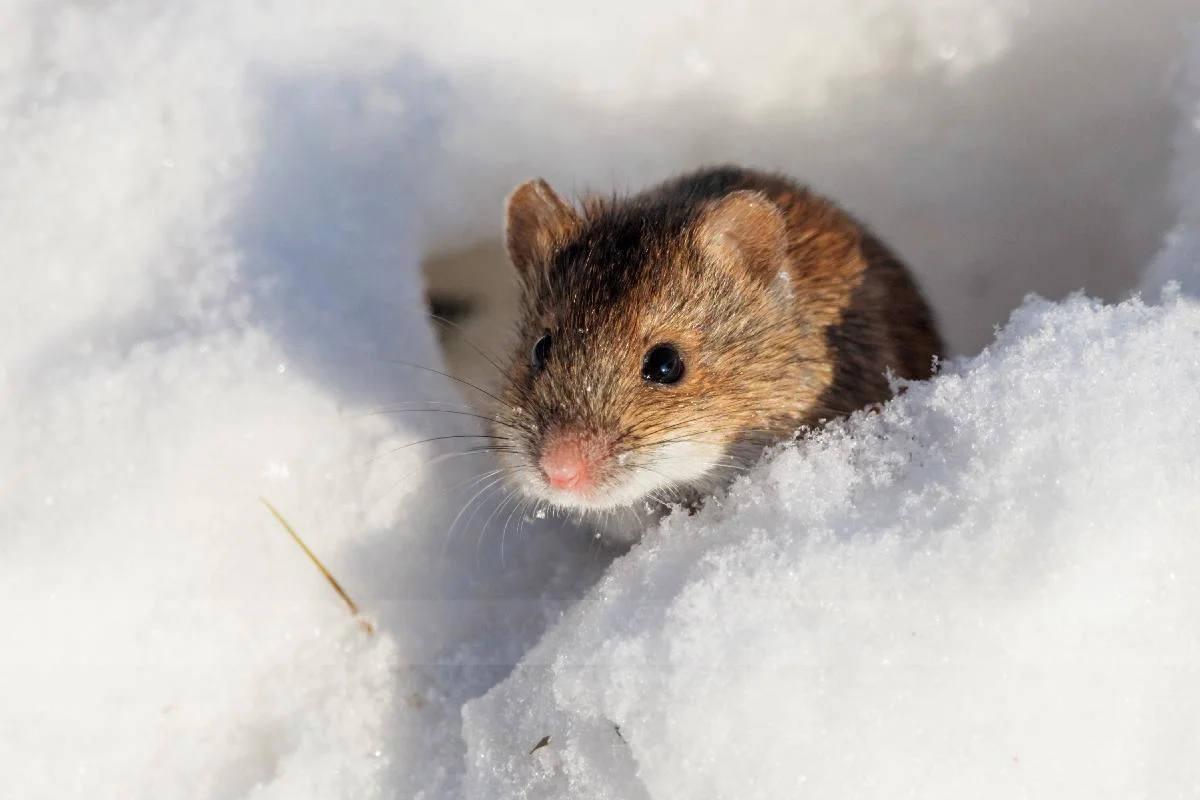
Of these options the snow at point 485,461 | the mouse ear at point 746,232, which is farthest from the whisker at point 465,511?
the mouse ear at point 746,232

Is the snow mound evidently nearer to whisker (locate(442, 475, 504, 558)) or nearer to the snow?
the snow

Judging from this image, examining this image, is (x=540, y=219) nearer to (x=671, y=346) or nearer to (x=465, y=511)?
(x=671, y=346)

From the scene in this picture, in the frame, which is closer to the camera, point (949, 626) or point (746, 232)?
point (949, 626)

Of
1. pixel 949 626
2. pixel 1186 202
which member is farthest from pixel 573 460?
pixel 1186 202

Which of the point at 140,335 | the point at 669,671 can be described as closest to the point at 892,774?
the point at 669,671

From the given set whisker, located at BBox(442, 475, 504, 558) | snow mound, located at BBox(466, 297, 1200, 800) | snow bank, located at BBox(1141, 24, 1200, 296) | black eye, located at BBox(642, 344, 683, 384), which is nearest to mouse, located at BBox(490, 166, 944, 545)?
black eye, located at BBox(642, 344, 683, 384)

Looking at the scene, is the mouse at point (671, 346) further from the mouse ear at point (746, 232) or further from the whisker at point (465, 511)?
the whisker at point (465, 511)

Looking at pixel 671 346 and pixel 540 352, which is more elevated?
pixel 540 352
